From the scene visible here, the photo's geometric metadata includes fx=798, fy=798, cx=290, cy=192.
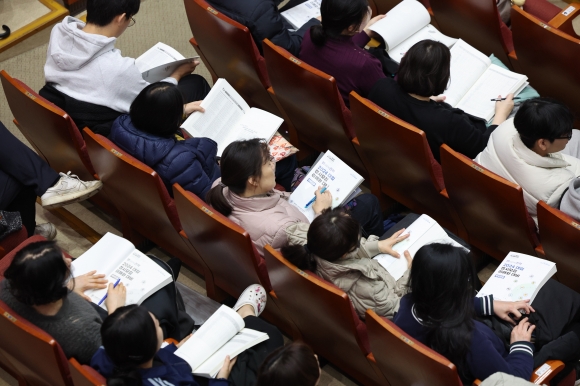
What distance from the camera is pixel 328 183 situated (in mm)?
2523

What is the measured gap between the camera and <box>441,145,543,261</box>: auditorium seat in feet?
7.27

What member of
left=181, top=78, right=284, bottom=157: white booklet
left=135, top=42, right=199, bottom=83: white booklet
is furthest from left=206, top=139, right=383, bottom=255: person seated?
left=135, top=42, right=199, bottom=83: white booklet

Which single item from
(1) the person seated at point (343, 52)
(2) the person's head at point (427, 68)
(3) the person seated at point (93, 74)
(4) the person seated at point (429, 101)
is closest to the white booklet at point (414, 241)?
(4) the person seated at point (429, 101)

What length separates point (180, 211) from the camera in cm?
229

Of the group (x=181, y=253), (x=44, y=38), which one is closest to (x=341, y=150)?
(x=181, y=253)

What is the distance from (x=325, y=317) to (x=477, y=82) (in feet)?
4.18

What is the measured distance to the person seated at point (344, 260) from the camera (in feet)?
6.66

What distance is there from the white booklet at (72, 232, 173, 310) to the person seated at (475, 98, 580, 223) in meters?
1.07

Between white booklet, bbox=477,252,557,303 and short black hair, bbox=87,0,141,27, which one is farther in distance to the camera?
short black hair, bbox=87,0,141,27

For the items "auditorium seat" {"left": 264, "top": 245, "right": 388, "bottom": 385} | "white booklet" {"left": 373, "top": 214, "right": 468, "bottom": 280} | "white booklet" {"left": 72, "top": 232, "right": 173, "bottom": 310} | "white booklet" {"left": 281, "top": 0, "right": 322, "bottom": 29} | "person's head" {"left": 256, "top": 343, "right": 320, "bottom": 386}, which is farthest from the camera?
"white booklet" {"left": 281, "top": 0, "right": 322, "bottom": 29}

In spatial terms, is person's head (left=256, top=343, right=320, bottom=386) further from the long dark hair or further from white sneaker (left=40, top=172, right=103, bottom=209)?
white sneaker (left=40, top=172, right=103, bottom=209)

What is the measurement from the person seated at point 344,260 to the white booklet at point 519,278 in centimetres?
25

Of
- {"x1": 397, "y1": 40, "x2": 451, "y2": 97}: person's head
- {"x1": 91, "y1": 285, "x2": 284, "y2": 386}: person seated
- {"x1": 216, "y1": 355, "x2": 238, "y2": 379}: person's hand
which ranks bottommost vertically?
{"x1": 216, "y1": 355, "x2": 238, "y2": 379}: person's hand

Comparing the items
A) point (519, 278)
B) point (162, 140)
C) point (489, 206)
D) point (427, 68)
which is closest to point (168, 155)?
point (162, 140)
